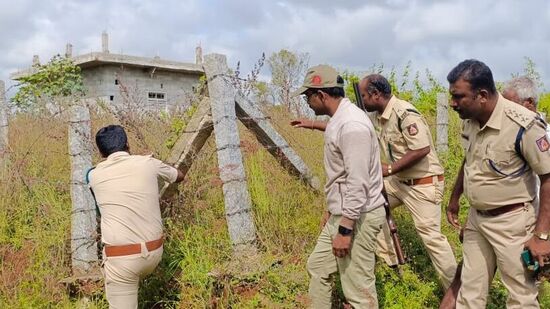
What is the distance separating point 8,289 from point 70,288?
55 cm

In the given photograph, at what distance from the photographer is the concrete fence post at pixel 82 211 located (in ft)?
15.7

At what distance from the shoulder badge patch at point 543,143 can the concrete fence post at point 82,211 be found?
3.49 meters

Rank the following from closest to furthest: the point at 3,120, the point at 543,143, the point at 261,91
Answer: the point at 543,143, the point at 261,91, the point at 3,120

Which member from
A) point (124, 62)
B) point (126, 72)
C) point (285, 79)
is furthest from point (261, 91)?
point (126, 72)

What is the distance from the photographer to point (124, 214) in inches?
152

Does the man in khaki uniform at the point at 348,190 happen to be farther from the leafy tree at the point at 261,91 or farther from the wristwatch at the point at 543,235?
the leafy tree at the point at 261,91

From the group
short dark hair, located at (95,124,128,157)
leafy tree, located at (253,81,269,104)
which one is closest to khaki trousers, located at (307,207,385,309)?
short dark hair, located at (95,124,128,157)

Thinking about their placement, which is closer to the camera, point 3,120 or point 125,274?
point 125,274

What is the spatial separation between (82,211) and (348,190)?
8.21ft

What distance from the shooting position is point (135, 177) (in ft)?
12.8

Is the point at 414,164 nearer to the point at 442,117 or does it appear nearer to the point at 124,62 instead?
the point at 442,117

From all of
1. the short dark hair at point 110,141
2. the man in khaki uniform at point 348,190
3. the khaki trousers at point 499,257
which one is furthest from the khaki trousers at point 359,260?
the short dark hair at point 110,141

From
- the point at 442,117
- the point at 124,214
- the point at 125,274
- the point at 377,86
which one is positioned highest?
the point at 442,117

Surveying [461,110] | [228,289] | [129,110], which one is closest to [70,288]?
[228,289]
